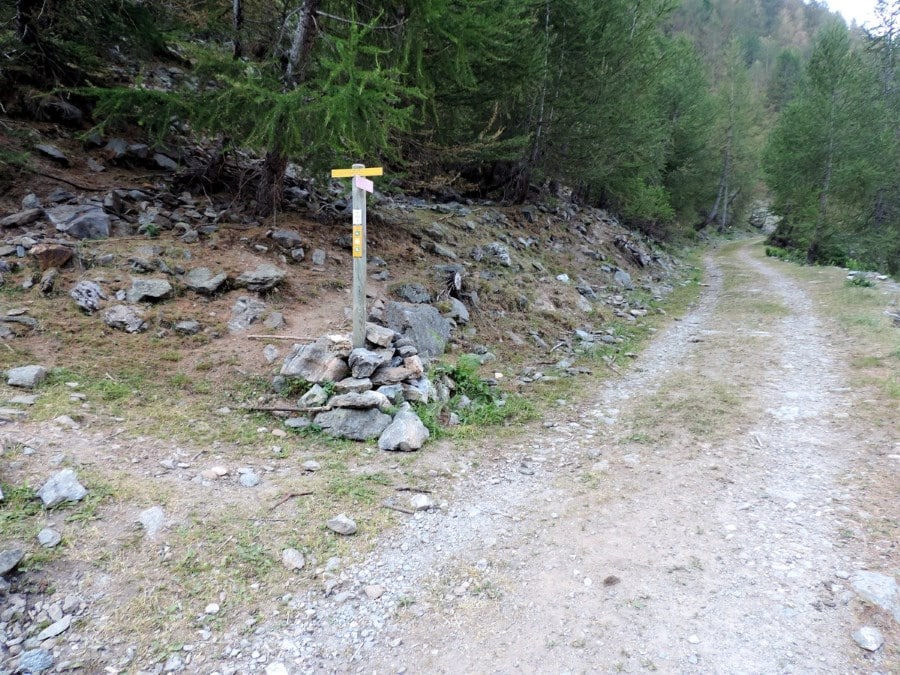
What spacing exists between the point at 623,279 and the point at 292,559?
13223 mm

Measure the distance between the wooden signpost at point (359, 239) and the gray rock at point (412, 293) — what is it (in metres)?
2.17

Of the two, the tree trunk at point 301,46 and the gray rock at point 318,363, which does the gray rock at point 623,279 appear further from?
the gray rock at point 318,363

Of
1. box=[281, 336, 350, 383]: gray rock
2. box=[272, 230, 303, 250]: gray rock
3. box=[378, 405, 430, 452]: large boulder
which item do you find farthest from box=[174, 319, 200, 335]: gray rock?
box=[378, 405, 430, 452]: large boulder

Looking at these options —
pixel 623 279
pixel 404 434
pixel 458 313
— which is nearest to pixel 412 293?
pixel 458 313

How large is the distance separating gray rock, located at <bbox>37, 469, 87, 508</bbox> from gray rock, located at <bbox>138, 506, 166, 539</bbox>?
430mm

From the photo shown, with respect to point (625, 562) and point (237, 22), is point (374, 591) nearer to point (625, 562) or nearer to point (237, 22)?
point (625, 562)

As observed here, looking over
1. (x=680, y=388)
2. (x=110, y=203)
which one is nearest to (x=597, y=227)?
(x=680, y=388)

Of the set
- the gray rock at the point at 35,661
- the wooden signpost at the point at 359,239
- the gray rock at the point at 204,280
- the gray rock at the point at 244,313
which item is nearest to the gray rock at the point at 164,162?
the gray rock at the point at 204,280

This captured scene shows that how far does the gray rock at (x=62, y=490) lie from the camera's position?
2.99m

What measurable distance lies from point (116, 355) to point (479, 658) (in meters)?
4.78

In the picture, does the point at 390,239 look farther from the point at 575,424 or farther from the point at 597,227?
the point at 597,227

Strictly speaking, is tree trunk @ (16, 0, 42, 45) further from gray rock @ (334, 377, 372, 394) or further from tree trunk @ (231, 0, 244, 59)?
gray rock @ (334, 377, 372, 394)

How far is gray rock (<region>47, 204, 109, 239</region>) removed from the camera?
622cm

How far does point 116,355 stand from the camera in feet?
16.4
